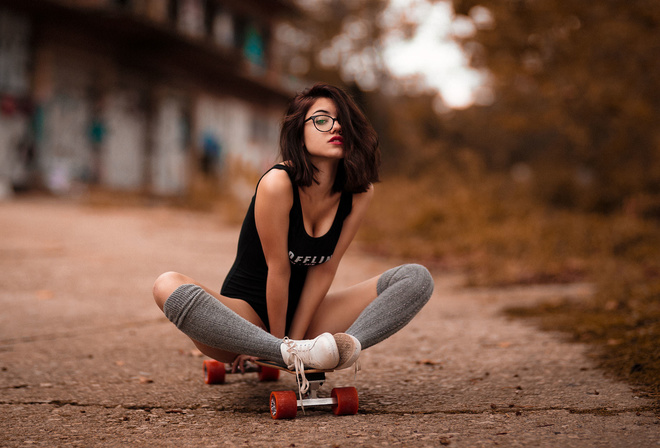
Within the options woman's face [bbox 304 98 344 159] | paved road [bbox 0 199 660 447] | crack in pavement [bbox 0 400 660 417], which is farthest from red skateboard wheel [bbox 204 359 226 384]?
woman's face [bbox 304 98 344 159]

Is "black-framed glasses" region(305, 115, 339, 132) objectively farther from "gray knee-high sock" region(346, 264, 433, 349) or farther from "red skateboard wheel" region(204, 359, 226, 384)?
"red skateboard wheel" region(204, 359, 226, 384)

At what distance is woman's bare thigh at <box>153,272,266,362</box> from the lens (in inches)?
87.2

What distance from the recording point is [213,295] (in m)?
2.31

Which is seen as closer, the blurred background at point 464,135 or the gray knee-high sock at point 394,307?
the gray knee-high sock at point 394,307

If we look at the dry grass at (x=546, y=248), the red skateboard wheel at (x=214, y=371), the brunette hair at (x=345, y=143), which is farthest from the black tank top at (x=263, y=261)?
the dry grass at (x=546, y=248)

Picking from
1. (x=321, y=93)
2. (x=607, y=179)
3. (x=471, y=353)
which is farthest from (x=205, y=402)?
(x=607, y=179)

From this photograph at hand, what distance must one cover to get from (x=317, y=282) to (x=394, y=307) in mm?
339

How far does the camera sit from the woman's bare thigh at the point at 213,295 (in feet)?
7.27

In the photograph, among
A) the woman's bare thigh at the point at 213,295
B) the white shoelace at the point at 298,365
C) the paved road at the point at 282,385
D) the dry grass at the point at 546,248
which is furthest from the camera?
the dry grass at the point at 546,248

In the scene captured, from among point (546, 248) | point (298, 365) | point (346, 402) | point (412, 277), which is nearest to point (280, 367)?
point (298, 365)

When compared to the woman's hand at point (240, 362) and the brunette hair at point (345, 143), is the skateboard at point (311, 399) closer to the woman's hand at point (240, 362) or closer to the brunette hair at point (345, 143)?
the woman's hand at point (240, 362)

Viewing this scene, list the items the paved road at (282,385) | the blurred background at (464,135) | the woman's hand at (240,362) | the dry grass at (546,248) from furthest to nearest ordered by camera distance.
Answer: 1. the blurred background at (464,135)
2. the dry grass at (546,248)
3. the woman's hand at (240,362)
4. the paved road at (282,385)

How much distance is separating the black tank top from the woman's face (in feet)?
0.68

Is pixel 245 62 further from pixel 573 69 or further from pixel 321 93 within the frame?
pixel 321 93
